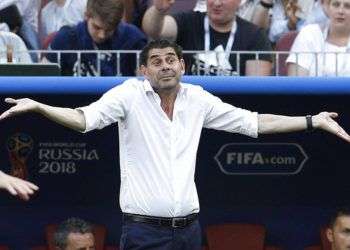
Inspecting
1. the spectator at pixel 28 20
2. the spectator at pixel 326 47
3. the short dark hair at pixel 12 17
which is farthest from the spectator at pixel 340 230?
the short dark hair at pixel 12 17

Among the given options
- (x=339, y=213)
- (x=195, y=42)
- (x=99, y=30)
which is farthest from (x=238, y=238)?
(x=99, y=30)

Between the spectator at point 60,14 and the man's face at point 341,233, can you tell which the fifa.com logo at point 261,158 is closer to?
the man's face at point 341,233

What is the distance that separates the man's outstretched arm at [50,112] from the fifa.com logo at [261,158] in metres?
2.15

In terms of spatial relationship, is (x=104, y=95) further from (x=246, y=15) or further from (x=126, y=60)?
(x=246, y=15)

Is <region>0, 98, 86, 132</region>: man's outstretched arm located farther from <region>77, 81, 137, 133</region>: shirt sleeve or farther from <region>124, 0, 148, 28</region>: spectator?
<region>124, 0, 148, 28</region>: spectator

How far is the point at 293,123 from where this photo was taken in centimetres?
785

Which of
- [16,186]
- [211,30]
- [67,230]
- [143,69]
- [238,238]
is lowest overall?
[238,238]

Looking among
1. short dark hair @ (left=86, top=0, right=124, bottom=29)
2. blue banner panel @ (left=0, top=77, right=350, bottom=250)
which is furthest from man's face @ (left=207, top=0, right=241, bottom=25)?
blue banner panel @ (left=0, top=77, right=350, bottom=250)

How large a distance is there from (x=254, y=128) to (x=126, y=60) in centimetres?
127

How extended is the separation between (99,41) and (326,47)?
140 cm

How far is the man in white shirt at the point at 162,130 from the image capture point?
7730mm

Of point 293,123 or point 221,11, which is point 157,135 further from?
point 221,11

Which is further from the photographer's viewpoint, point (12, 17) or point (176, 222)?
point (12, 17)

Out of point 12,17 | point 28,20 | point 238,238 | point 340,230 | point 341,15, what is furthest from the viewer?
point 28,20
